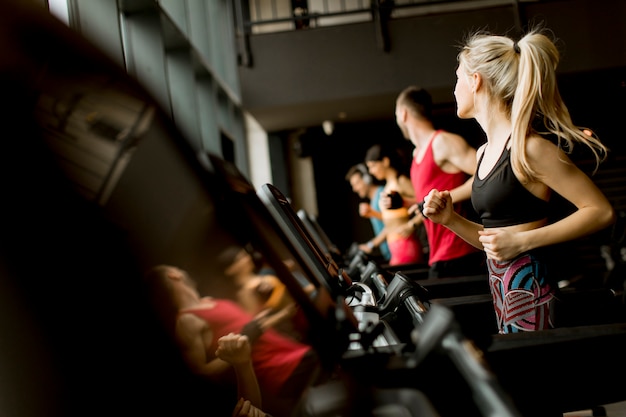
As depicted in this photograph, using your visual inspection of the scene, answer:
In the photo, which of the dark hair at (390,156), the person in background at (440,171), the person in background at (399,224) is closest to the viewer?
the person in background at (440,171)

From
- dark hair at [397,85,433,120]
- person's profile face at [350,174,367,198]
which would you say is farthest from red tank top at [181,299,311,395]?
person's profile face at [350,174,367,198]

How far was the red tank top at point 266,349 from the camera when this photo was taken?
24.9 inches

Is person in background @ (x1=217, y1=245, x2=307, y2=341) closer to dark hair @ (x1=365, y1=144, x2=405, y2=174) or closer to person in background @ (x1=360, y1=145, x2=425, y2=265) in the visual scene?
person in background @ (x1=360, y1=145, x2=425, y2=265)

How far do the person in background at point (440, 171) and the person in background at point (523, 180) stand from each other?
27.9 inches

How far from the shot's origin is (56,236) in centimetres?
49

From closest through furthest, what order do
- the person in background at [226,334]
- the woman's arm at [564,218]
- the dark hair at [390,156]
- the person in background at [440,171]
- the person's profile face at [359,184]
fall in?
the person in background at [226,334] → the woman's arm at [564,218] → the person in background at [440,171] → the dark hair at [390,156] → the person's profile face at [359,184]

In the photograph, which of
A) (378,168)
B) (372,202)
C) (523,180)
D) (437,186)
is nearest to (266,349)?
(523,180)

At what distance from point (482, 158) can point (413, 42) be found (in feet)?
17.2

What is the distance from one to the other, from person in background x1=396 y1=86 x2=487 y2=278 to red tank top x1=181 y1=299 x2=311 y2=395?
1571 millimetres

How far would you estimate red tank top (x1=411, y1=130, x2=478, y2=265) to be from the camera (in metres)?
2.42

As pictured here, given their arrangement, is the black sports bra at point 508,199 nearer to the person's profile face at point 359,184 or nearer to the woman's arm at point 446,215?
the woman's arm at point 446,215

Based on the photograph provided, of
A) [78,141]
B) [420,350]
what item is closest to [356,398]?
[420,350]

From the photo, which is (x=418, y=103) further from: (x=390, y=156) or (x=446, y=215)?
(x=390, y=156)

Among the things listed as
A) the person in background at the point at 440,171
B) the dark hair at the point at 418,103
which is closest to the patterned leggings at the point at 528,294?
the person in background at the point at 440,171
